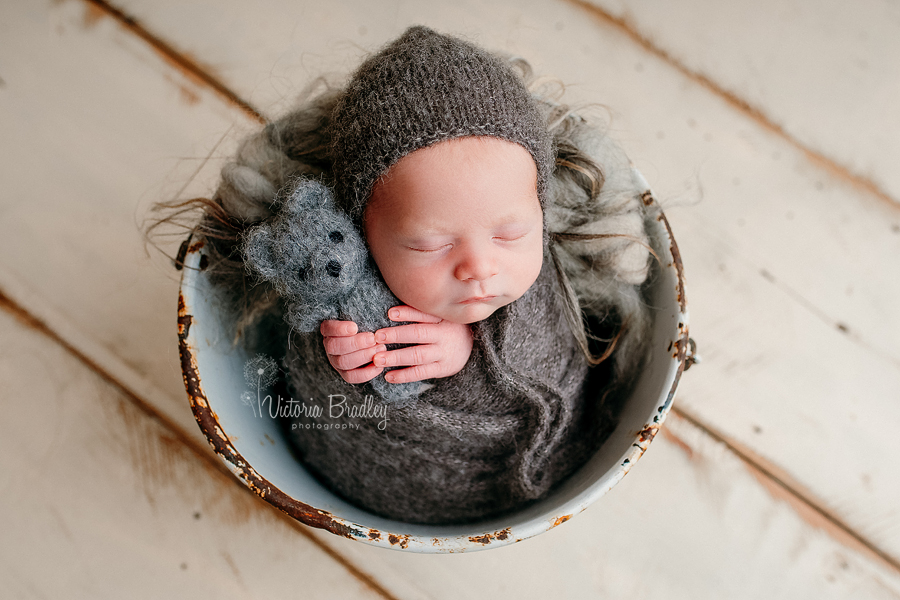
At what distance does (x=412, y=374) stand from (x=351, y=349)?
0.07 metres

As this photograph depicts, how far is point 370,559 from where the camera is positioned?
3.03 ft

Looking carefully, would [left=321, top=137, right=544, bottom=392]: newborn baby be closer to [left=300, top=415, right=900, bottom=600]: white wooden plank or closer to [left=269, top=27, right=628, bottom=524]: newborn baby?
[left=269, top=27, right=628, bottom=524]: newborn baby

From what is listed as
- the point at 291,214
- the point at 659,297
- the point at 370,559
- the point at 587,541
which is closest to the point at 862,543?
the point at 587,541

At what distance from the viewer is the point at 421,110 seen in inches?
23.1

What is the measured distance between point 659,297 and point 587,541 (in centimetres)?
42

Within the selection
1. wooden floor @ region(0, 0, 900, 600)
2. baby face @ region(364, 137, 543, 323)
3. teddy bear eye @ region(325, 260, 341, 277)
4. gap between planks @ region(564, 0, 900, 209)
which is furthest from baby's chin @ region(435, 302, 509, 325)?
gap between planks @ region(564, 0, 900, 209)

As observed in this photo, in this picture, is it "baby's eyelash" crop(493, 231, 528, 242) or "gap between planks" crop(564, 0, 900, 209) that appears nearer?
"baby's eyelash" crop(493, 231, 528, 242)

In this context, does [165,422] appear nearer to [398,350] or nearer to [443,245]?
[398,350]

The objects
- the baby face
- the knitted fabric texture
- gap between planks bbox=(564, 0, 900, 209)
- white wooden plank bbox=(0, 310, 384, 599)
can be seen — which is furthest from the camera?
gap between planks bbox=(564, 0, 900, 209)

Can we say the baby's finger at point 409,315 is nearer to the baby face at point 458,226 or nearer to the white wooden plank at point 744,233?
the baby face at point 458,226

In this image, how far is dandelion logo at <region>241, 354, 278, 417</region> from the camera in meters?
0.78

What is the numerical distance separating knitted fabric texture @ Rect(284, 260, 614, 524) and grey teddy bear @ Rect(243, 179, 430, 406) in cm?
8

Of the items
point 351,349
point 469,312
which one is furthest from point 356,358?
point 469,312

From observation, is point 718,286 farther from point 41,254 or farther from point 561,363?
point 41,254
